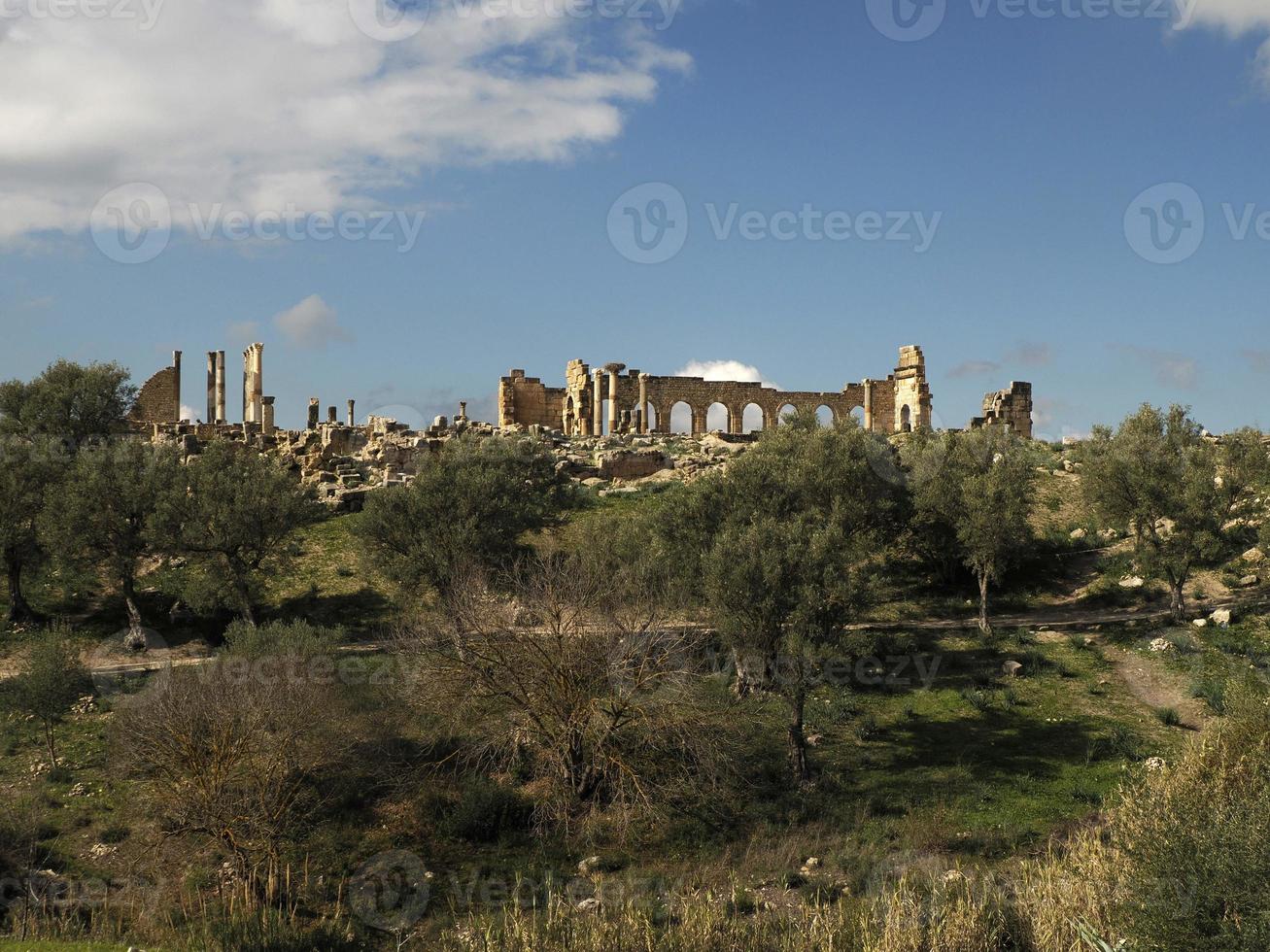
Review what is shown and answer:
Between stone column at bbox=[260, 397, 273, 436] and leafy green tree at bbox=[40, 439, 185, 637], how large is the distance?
23135 millimetres

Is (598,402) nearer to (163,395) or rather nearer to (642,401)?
(642,401)

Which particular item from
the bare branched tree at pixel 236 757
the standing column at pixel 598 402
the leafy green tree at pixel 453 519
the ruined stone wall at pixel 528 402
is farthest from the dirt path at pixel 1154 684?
the ruined stone wall at pixel 528 402

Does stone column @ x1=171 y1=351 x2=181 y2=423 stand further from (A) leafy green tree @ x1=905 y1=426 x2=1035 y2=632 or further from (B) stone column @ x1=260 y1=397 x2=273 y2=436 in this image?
(A) leafy green tree @ x1=905 y1=426 x2=1035 y2=632

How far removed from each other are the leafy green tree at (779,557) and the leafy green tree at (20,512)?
1981cm

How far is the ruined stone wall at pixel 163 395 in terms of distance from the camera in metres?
64.1

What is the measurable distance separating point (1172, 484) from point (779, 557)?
47.6ft

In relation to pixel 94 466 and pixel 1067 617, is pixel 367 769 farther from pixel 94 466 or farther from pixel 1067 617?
pixel 1067 617

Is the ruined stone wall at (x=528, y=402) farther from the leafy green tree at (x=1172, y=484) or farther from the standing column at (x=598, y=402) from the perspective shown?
the leafy green tree at (x=1172, y=484)

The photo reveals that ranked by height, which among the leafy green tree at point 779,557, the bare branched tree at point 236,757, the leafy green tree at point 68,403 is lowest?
the bare branched tree at point 236,757

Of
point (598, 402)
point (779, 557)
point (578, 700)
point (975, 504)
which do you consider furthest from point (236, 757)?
point (598, 402)

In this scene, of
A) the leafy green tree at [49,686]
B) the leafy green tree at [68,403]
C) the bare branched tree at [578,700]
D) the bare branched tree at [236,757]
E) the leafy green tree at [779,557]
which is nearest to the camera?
the bare branched tree at [236,757]

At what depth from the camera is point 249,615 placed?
33.3m

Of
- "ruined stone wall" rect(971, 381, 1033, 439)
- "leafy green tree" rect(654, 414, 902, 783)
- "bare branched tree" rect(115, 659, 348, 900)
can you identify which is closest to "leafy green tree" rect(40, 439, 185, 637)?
"bare branched tree" rect(115, 659, 348, 900)

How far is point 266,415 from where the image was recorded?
61.5m
